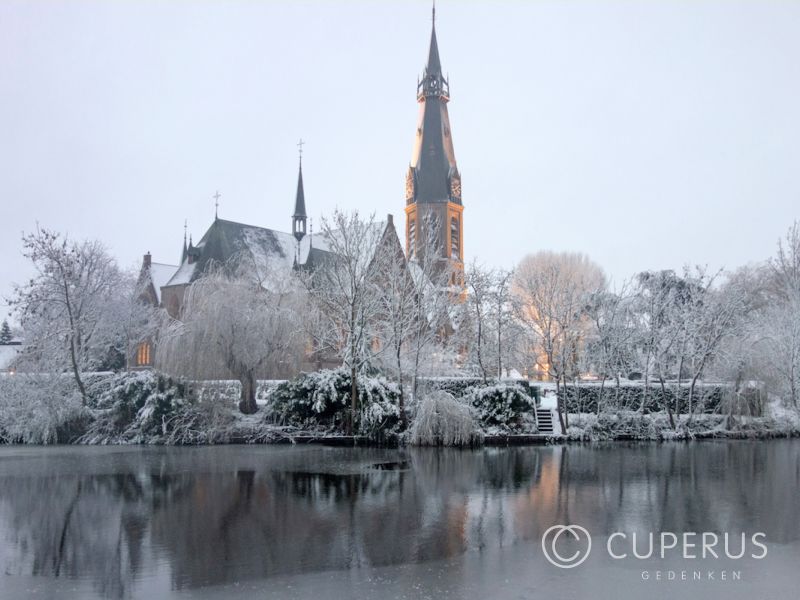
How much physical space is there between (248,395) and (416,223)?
35.4m

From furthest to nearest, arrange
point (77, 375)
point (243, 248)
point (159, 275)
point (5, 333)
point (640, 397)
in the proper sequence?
point (5, 333) → point (159, 275) → point (243, 248) → point (640, 397) → point (77, 375)

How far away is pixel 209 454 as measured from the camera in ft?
65.1

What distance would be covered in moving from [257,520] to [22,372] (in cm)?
1814

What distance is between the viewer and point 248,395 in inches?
995

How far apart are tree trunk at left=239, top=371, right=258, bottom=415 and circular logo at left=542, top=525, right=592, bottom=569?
16861 millimetres

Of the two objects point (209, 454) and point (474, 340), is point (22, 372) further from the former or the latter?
point (474, 340)

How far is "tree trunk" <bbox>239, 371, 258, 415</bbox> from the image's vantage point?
985 inches

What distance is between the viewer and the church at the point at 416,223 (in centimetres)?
4500

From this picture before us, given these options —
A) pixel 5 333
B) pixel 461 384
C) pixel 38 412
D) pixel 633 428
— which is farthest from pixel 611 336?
pixel 5 333

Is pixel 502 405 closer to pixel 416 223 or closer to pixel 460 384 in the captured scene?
pixel 460 384

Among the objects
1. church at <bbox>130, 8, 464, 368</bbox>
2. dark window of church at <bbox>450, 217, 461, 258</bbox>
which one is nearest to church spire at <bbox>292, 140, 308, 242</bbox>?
church at <bbox>130, 8, 464, 368</bbox>

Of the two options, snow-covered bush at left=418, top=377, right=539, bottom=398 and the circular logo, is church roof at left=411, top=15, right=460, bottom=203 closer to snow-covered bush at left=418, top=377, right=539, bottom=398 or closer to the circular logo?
snow-covered bush at left=418, top=377, right=539, bottom=398

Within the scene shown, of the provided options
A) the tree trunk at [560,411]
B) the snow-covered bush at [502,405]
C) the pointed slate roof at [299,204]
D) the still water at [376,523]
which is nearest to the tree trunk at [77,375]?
the still water at [376,523]

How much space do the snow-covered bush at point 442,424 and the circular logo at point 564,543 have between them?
37.9 ft
